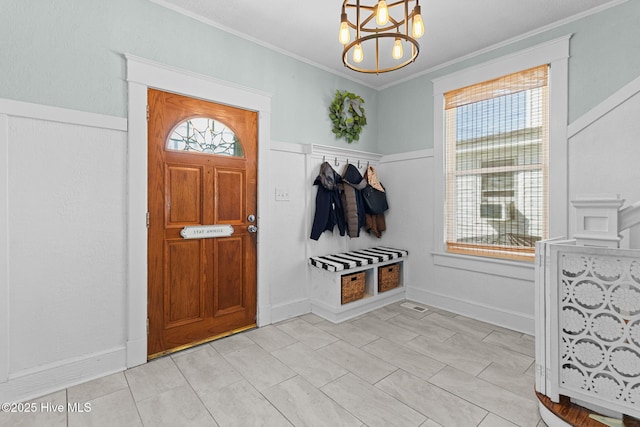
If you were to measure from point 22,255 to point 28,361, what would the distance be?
25.4 inches

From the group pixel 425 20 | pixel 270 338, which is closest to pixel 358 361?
pixel 270 338

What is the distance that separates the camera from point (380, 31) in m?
1.79

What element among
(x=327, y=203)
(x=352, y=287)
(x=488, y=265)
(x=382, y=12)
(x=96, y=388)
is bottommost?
(x=96, y=388)

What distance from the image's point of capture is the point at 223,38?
2627mm

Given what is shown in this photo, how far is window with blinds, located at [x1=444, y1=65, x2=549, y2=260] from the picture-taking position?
8.93ft

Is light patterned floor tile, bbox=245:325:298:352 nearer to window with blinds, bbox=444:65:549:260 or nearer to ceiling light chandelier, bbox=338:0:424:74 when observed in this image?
window with blinds, bbox=444:65:549:260

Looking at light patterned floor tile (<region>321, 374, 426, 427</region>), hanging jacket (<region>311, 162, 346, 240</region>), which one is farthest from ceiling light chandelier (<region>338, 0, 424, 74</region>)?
light patterned floor tile (<region>321, 374, 426, 427</region>)

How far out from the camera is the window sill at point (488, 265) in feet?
9.10

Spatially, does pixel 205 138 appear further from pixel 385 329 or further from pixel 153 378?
pixel 385 329

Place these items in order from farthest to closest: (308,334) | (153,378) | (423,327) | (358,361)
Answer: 1. (423,327)
2. (308,334)
3. (358,361)
4. (153,378)

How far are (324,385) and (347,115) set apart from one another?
279 centimetres

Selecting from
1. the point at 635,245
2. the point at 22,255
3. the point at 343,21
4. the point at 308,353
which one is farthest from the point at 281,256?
the point at 635,245

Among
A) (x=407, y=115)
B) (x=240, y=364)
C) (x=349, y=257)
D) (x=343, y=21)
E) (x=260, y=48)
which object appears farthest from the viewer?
(x=407, y=115)

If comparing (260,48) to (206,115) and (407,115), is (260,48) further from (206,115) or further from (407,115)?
(407,115)
